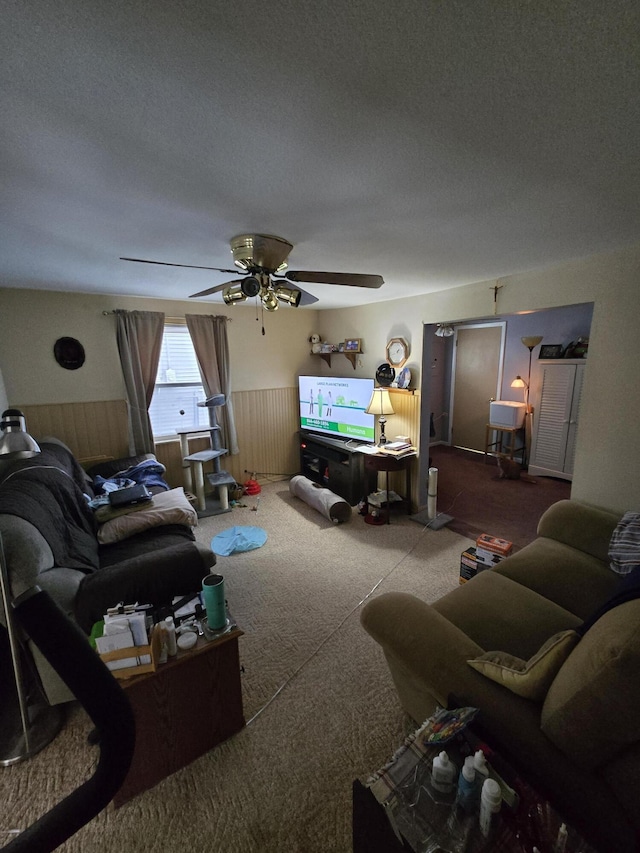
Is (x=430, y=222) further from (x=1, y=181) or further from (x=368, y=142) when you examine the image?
(x=1, y=181)

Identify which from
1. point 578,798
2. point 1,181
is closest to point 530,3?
point 1,181

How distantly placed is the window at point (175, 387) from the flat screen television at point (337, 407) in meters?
1.30

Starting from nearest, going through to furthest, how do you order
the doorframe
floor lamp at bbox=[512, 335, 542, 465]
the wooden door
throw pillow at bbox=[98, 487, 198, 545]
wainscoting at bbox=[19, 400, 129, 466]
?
throw pillow at bbox=[98, 487, 198, 545], wainscoting at bbox=[19, 400, 129, 466], floor lamp at bbox=[512, 335, 542, 465], the doorframe, the wooden door

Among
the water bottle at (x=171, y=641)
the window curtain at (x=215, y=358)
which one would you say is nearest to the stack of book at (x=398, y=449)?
the window curtain at (x=215, y=358)

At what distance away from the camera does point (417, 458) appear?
3.77 metres

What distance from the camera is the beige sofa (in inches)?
36.5

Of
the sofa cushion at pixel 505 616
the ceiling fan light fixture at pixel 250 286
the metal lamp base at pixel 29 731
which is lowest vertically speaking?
the metal lamp base at pixel 29 731

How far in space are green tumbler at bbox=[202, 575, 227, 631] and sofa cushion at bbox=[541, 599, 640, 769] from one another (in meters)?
1.21

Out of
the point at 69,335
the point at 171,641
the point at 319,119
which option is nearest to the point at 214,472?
the point at 69,335

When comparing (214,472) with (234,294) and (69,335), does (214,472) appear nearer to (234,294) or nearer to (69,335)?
(69,335)

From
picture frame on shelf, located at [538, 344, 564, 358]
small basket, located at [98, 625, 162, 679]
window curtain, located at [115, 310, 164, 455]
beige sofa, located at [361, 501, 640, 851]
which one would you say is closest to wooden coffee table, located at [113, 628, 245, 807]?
small basket, located at [98, 625, 162, 679]

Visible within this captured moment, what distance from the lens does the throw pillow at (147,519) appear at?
2412 millimetres

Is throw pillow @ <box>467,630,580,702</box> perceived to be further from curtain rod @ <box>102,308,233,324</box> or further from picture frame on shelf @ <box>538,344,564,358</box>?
picture frame on shelf @ <box>538,344,564,358</box>

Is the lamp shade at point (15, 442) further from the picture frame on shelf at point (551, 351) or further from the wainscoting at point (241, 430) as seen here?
the picture frame on shelf at point (551, 351)
